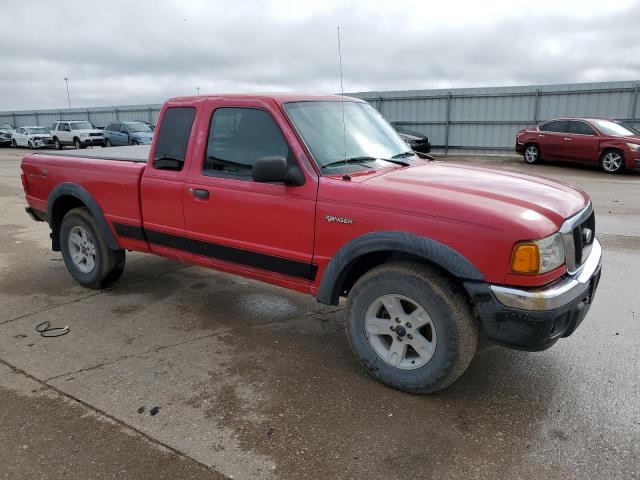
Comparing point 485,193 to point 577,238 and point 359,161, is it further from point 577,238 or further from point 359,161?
point 359,161

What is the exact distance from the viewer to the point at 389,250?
3.14 m

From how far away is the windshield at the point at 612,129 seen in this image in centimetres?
1454

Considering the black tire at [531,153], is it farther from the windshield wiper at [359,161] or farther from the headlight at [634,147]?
the windshield wiper at [359,161]

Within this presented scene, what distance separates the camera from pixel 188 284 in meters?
5.50

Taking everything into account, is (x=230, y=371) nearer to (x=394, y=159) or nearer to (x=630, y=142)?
(x=394, y=159)

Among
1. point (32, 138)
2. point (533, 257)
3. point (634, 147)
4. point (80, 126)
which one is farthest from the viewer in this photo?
point (32, 138)

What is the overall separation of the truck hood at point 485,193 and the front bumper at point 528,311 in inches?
15.0

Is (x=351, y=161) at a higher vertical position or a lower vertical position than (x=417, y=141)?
higher

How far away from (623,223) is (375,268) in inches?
261

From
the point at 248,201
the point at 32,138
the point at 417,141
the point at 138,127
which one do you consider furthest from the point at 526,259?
the point at 32,138

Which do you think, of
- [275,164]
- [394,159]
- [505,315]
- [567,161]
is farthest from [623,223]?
[567,161]

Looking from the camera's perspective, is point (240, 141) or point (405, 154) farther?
point (405, 154)

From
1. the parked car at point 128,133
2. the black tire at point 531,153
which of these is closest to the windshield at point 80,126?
the parked car at point 128,133

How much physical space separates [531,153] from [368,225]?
608 inches
